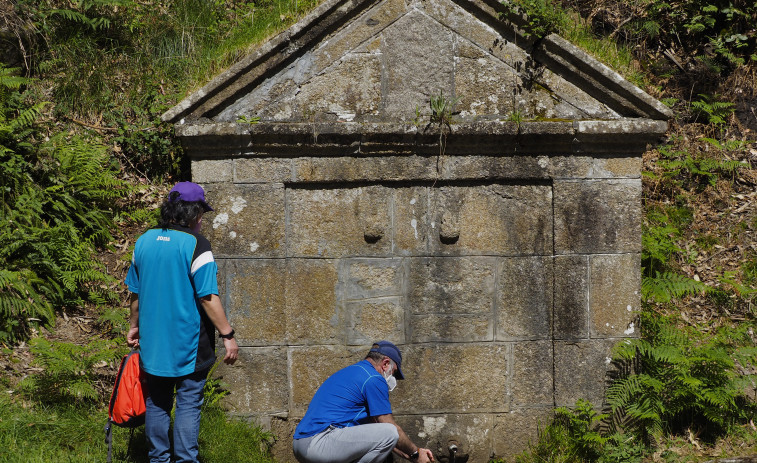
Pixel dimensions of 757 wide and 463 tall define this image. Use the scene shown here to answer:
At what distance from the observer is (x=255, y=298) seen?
5.01 meters

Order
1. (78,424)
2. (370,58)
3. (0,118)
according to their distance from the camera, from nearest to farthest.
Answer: (78,424) < (370,58) < (0,118)

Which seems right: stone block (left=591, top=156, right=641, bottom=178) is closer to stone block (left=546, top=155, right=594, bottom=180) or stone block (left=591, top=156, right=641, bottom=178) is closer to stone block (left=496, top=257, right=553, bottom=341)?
stone block (left=546, top=155, right=594, bottom=180)

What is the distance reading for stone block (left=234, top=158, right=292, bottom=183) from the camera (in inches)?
196

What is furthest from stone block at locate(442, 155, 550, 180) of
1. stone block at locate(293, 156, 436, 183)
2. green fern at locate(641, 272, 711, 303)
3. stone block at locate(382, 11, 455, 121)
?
green fern at locate(641, 272, 711, 303)

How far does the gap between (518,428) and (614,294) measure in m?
1.32

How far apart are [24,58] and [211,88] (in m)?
2.94

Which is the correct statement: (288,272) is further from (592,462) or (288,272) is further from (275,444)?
(592,462)

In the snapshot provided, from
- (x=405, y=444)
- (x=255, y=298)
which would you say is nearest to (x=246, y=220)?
(x=255, y=298)

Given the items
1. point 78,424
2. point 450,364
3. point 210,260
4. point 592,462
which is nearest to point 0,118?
point 78,424

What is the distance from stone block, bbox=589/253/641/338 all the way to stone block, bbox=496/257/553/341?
356 mm

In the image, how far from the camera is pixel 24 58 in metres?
6.53

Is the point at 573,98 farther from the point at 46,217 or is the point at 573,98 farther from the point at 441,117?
the point at 46,217

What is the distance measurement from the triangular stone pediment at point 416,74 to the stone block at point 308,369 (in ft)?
5.87

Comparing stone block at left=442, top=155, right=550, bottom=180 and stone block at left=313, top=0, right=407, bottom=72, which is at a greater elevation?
stone block at left=313, top=0, right=407, bottom=72
